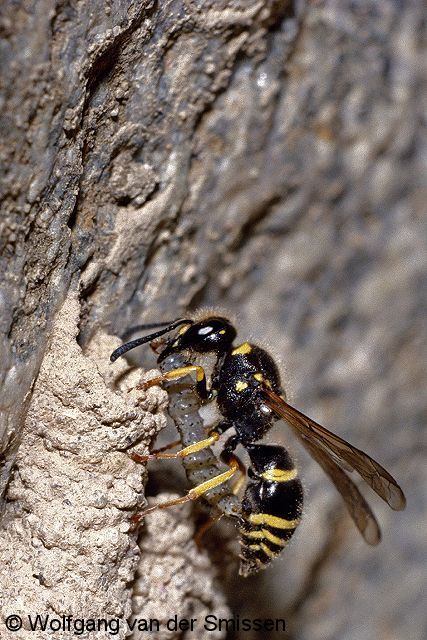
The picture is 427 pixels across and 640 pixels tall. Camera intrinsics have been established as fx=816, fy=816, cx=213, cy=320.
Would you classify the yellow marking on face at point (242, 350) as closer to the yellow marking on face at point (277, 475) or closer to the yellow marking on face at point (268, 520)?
the yellow marking on face at point (277, 475)

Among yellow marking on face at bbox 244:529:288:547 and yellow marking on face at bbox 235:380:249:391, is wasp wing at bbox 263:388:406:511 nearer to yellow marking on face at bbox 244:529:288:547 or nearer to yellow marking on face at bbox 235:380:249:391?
yellow marking on face at bbox 235:380:249:391

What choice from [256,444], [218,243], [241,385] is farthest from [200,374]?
[218,243]

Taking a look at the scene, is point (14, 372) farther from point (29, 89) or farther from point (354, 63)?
point (354, 63)

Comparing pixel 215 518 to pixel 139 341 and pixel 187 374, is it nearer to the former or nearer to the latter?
pixel 187 374

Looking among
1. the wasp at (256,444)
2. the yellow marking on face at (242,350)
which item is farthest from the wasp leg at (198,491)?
the yellow marking on face at (242,350)

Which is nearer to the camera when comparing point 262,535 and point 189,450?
point 189,450

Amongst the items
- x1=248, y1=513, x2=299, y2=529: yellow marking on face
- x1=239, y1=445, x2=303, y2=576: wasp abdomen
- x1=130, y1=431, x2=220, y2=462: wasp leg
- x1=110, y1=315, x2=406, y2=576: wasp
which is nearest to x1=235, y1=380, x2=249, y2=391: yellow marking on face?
x1=110, y1=315, x2=406, y2=576: wasp
